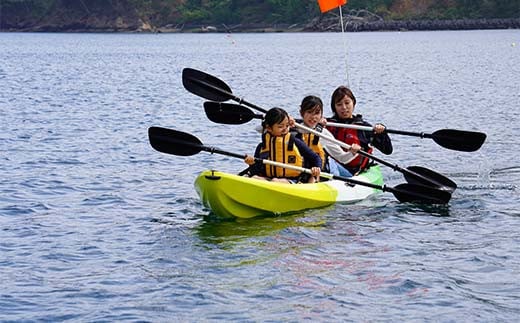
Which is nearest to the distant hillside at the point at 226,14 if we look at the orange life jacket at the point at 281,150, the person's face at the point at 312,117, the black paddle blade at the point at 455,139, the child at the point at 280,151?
the black paddle blade at the point at 455,139

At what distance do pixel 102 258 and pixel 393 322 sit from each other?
3.44 m

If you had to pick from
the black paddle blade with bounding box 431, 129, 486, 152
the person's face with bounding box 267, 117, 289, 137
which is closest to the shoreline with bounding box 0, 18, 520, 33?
the black paddle blade with bounding box 431, 129, 486, 152

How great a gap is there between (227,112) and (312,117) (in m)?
1.60

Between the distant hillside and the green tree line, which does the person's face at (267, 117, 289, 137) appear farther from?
the green tree line

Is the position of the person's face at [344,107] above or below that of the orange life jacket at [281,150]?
above

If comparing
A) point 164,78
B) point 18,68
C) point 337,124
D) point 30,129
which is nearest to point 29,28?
point 18,68

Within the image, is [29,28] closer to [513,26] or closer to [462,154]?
[513,26]

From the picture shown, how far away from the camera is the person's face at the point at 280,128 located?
38.8 ft

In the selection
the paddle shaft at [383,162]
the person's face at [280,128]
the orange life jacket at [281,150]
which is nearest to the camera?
the person's face at [280,128]

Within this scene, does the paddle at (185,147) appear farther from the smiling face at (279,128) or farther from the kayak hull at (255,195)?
the smiling face at (279,128)

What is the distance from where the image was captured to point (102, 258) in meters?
10.5

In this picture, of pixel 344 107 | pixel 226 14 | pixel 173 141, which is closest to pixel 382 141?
pixel 344 107

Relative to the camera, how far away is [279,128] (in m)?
11.9

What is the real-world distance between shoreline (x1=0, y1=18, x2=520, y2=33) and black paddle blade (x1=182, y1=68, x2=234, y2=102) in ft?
326
